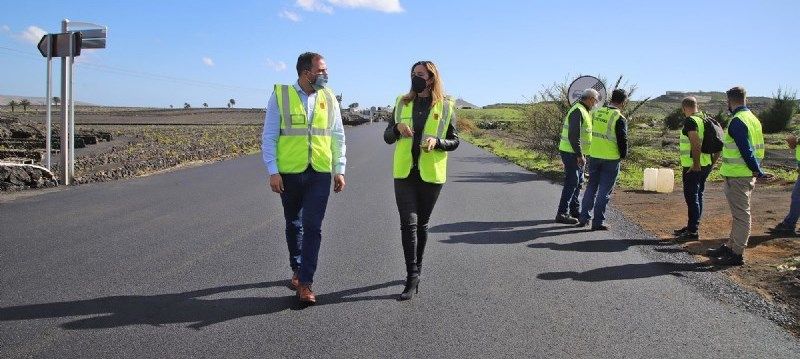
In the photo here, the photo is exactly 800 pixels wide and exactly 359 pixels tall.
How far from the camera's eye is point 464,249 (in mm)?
7320

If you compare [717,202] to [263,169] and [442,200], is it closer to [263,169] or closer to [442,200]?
[442,200]

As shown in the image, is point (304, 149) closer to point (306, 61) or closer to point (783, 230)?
point (306, 61)

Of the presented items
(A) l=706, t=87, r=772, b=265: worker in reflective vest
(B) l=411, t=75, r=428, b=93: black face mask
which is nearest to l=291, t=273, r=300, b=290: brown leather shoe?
(B) l=411, t=75, r=428, b=93: black face mask

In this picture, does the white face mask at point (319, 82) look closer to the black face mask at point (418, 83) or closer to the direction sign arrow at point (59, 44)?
the black face mask at point (418, 83)

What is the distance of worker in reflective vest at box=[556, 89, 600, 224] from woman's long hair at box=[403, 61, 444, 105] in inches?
161

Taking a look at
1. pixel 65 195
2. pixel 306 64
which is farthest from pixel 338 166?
pixel 65 195

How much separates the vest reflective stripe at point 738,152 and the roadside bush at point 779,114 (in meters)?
34.5

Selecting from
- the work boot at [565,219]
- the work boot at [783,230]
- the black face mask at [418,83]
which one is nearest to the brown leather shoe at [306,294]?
the black face mask at [418,83]

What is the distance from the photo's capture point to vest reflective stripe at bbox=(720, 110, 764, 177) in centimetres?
693

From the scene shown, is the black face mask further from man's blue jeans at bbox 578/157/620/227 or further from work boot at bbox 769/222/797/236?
work boot at bbox 769/222/797/236

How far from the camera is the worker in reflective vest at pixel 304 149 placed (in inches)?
205

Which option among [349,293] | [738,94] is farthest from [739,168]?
[349,293]

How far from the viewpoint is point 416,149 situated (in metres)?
5.45

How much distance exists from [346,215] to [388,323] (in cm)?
487
